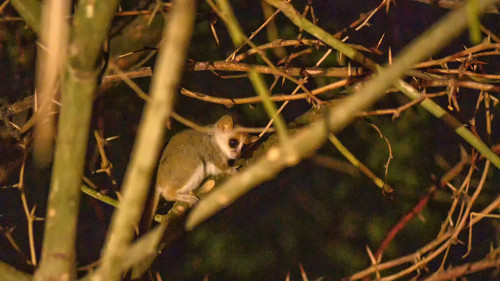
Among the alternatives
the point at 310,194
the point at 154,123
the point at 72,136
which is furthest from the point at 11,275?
the point at 310,194

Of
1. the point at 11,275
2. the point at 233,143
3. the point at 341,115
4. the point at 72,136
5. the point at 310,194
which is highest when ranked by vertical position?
the point at 341,115

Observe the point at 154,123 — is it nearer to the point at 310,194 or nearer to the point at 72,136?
the point at 72,136

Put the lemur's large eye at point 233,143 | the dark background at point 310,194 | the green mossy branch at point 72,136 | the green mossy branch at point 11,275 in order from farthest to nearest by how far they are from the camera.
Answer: the dark background at point 310,194 < the lemur's large eye at point 233,143 < the green mossy branch at point 11,275 < the green mossy branch at point 72,136

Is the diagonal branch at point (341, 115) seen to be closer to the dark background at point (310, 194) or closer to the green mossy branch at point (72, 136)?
the green mossy branch at point (72, 136)

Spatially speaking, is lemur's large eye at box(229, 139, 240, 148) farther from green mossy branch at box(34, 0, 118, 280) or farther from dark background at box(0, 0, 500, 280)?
green mossy branch at box(34, 0, 118, 280)

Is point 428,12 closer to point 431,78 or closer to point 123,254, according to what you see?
point 431,78

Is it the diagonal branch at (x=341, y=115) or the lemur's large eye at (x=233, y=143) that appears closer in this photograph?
the diagonal branch at (x=341, y=115)

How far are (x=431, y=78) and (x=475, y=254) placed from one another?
2814 mm

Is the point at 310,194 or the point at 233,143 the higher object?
the point at 233,143

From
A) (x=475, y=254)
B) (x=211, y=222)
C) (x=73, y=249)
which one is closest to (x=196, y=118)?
(x=211, y=222)

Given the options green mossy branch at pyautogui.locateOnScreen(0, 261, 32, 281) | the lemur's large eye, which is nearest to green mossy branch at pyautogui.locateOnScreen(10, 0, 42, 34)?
green mossy branch at pyautogui.locateOnScreen(0, 261, 32, 281)

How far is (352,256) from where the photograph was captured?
13.6 feet

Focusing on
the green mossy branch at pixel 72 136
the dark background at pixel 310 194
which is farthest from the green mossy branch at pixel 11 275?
the dark background at pixel 310 194

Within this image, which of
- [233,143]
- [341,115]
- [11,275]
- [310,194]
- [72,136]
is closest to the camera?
[341,115]
